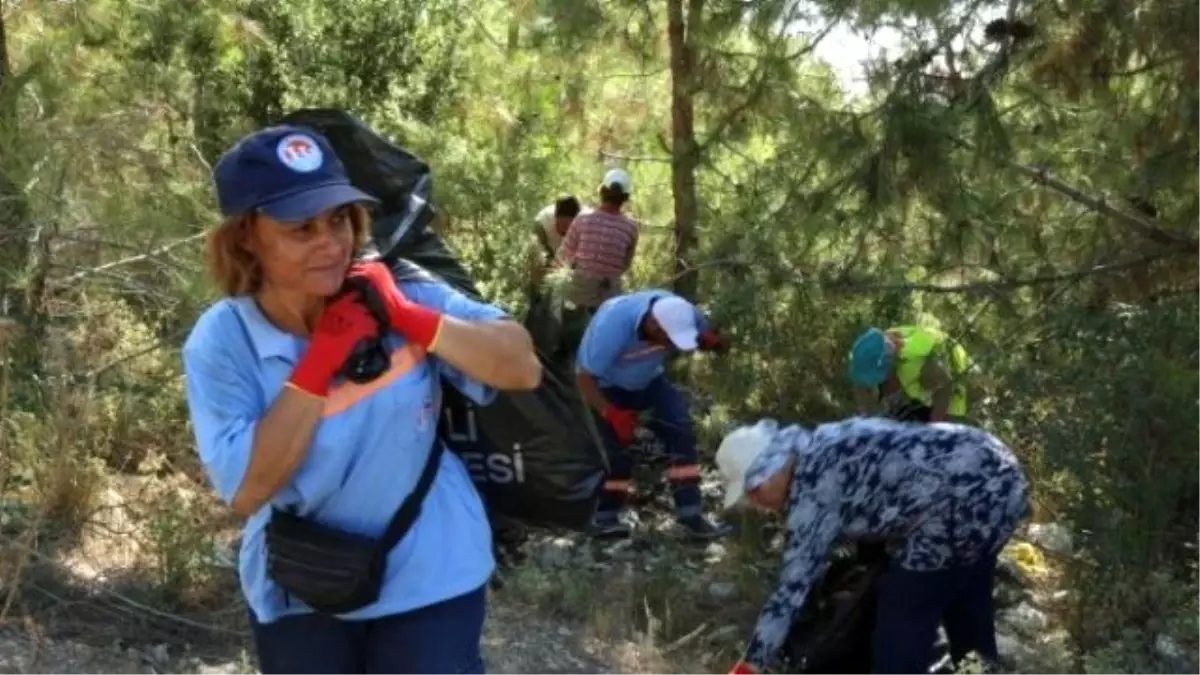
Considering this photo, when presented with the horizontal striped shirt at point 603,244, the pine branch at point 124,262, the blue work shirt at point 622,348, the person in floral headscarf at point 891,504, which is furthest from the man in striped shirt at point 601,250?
the person in floral headscarf at point 891,504

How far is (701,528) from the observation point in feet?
23.9

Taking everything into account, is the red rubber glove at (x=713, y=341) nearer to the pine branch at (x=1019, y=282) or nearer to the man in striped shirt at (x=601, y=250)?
the pine branch at (x=1019, y=282)

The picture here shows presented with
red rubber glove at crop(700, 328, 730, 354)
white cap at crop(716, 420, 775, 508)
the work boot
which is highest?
red rubber glove at crop(700, 328, 730, 354)

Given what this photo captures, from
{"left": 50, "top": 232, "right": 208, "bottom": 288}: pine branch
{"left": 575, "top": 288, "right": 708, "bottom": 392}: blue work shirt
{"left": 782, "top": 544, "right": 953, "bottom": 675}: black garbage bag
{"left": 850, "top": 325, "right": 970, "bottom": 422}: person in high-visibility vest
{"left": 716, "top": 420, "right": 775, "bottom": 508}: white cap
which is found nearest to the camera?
{"left": 716, "top": 420, "right": 775, "bottom": 508}: white cap

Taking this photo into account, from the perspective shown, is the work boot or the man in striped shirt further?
the man in striped shirt

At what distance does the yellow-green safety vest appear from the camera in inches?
234

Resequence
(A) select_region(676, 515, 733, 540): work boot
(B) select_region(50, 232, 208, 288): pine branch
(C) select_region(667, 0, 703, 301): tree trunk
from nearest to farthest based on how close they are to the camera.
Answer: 1. (B) select_region(50, 232, 208, 288): pine branch
2. (A) select_region(676, 515, 733, 540): work boot
3. (C) select_region(667, 0, 703, 301): tree trunk

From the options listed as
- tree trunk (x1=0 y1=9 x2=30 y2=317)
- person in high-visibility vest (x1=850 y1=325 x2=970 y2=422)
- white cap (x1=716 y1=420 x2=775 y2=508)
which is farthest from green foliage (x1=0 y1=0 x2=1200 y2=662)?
white cap (x1=716 y1=420 x2=775 y2=508)

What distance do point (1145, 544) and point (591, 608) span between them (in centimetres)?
188

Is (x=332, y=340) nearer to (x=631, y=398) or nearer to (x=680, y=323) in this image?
(x=680, y=323)

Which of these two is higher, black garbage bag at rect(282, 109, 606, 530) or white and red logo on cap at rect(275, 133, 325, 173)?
white and red logo on cap at rect(275, 133, 325, 173)

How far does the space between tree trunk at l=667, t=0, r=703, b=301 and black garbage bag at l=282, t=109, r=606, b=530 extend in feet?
16.3

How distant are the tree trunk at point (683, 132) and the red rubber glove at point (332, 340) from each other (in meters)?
5.31

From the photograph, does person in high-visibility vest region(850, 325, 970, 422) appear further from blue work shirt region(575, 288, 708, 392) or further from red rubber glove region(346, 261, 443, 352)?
red rubber glove region(346, 261, 443, 352)
